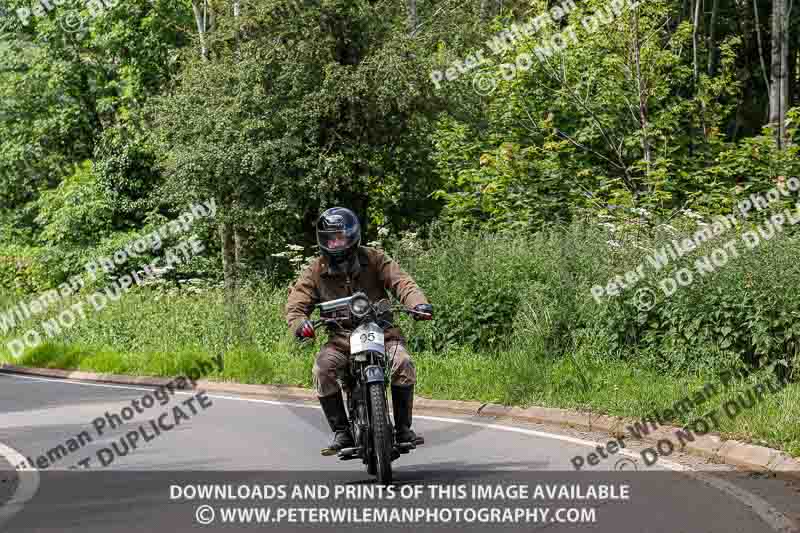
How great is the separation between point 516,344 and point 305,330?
758 centimetres

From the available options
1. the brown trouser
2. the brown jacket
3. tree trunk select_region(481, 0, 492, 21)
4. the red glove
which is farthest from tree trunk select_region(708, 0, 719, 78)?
the red glove

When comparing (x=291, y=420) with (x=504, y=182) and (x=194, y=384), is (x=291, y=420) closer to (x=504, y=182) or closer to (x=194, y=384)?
(x=194, y=384)

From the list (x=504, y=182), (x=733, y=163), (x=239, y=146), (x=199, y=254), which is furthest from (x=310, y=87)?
(x=199, y=254)

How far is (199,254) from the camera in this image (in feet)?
126

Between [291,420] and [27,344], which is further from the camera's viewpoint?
[27,344]

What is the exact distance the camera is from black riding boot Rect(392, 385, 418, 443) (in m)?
9.20

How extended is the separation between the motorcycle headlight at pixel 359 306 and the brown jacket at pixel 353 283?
0.53 m

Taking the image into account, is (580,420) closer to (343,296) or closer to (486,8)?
(343,296)

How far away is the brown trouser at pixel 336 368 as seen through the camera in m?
9.16

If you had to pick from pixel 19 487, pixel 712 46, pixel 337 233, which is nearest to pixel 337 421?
pixel 337 233

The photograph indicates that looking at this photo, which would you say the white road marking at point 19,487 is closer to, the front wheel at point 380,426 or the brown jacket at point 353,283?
the brown jacket at point 353,283

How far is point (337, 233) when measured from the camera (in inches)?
364

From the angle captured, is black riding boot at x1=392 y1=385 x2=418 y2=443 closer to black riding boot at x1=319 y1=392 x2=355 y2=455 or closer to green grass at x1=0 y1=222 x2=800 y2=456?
black riding boot at x1=319 y1=392 x2=355 y2=455

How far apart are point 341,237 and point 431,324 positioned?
9.39 m
